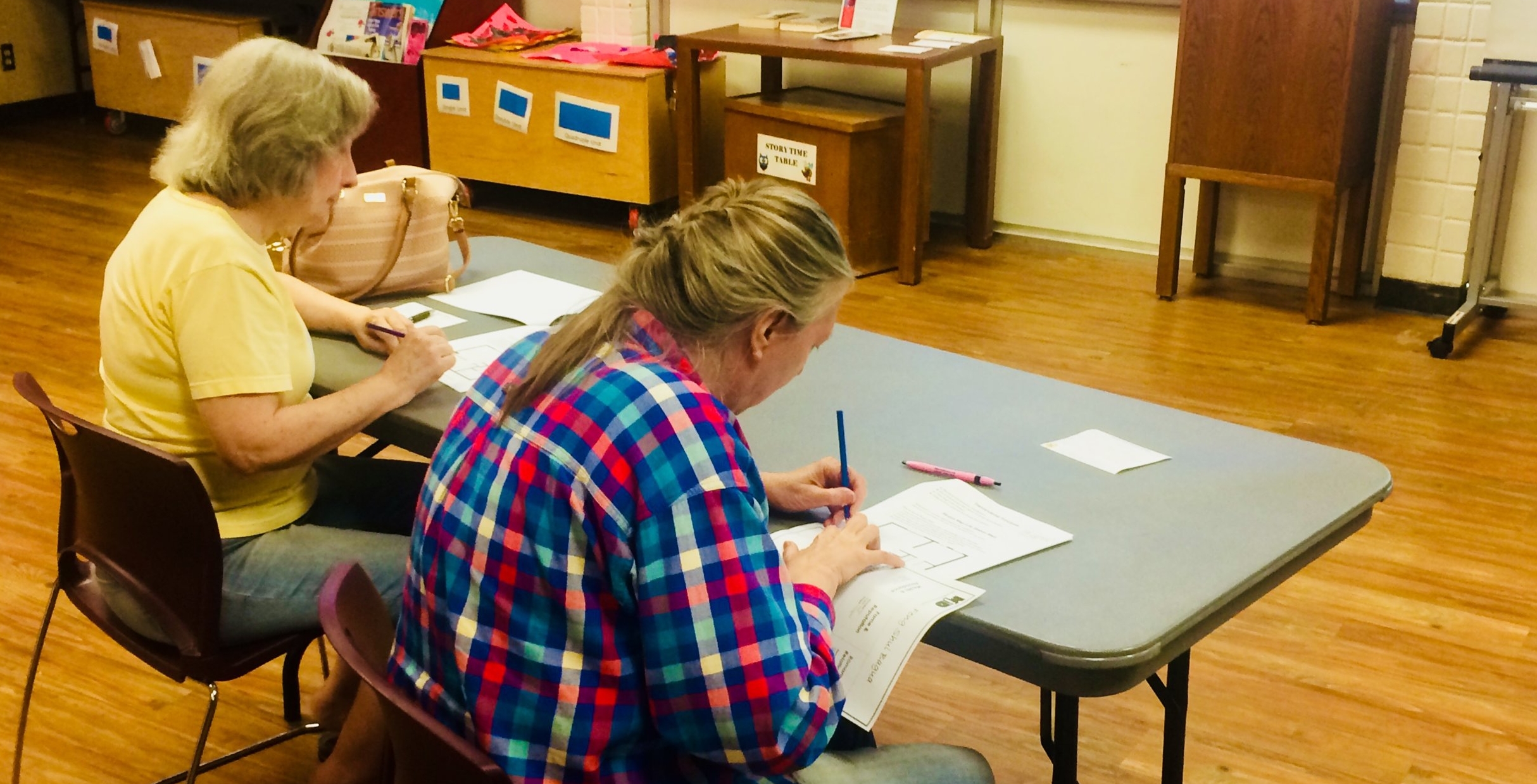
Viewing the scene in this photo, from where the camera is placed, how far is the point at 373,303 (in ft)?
7.76

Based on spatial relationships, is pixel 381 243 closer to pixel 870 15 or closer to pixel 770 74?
pixel 870 15

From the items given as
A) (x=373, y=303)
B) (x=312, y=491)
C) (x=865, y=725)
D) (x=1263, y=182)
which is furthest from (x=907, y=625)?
(x=1263, y=182)

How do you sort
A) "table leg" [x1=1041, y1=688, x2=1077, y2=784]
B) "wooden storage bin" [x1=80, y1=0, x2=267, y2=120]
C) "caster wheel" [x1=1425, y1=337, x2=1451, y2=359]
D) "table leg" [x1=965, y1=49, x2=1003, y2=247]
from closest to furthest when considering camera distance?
Result: "table leg" [x1=1041, y1=688, x2=1077, y2=784] → "caster wheel" [x1=1425, y1=337, x2=1451, y2=359] → "table leg" [x1=965, y1=49, x2=1003, y2=247] → "wooden storage bin" [x1=80, y1=0, x2=267, y2=120]

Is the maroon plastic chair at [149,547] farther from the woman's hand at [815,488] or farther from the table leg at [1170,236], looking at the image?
the table leg at [1170,236]

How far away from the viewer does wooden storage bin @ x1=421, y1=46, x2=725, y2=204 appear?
16.6 feet

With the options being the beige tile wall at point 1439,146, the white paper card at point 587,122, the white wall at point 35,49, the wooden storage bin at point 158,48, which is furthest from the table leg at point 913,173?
the white wall at point 35,49

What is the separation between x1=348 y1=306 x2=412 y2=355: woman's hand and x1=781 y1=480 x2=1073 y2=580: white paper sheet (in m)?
0.81

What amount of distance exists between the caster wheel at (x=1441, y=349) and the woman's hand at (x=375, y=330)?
2947 millimetres

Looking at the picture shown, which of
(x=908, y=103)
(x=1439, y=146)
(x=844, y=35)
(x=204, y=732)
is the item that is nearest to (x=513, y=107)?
(x=844, y=35)

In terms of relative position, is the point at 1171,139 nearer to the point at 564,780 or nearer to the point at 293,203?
the point at 293,203

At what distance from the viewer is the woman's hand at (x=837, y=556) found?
138 centimetres

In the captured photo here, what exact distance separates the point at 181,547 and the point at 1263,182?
134 inches

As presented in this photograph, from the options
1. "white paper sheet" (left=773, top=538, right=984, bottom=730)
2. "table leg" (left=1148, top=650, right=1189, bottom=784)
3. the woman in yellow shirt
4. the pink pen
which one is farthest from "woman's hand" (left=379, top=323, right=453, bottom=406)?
"table leg" (left=1148, top=650, right=1189, bottom=784)

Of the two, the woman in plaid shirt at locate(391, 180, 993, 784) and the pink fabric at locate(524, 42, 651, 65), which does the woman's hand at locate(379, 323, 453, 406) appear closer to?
the woman in plaid shirt at locate(391, 180, 993, 784)
